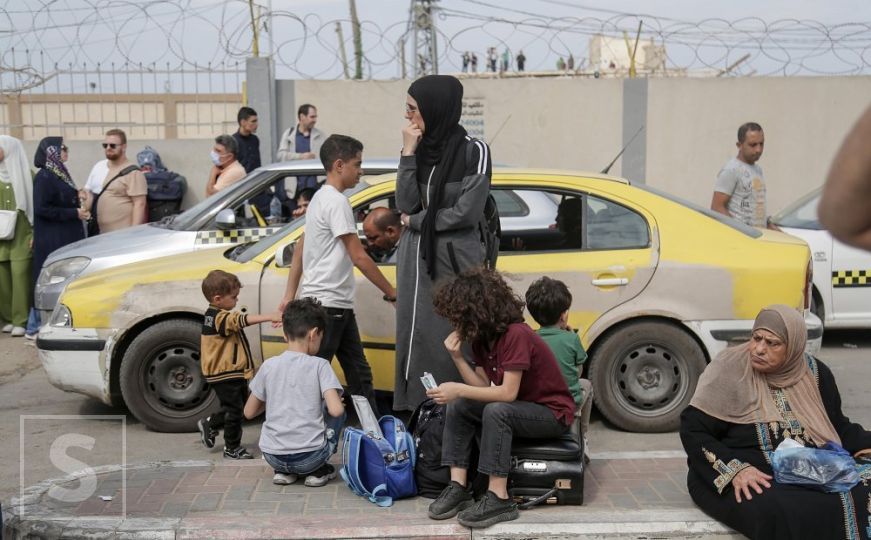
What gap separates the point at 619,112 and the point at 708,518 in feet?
29.9

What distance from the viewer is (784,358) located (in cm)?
421

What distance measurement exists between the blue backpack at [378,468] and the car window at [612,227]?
2.09 m

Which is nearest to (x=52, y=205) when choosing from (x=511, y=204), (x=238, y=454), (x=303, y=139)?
(x=303, y=139)

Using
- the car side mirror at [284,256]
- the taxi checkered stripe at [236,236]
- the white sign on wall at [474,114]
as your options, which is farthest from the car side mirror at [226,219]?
the white sign on wall at [474,114]

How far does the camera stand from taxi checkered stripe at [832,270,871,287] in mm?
8305

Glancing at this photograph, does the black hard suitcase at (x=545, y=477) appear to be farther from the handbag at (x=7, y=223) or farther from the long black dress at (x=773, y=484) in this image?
the handbag at (x=7, y=223)

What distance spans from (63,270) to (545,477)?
5.00 m

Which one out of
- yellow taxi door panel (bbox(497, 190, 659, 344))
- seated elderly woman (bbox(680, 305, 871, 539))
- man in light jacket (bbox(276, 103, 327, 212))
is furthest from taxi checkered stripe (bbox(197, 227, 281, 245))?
seated elderly woman (bbox(680, 305, 871, 539))

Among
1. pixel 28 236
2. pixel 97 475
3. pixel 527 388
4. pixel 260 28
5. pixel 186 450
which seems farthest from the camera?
pixel 260 28

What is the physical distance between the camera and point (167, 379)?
6078 millimetres

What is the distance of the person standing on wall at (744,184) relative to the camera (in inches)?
305

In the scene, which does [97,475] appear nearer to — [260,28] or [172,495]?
[172,495]

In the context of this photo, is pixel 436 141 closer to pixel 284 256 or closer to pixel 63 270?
pixel 284 256

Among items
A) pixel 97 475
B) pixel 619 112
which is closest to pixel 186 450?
pixel 97 475
